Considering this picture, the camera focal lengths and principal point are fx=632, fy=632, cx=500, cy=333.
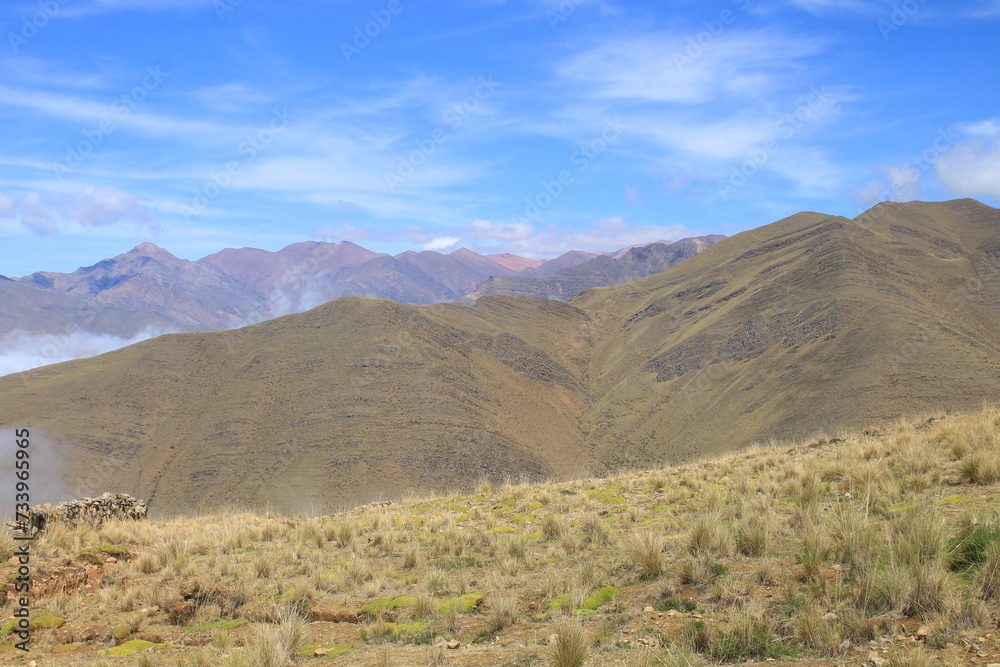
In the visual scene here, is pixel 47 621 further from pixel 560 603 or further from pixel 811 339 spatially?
pixel 811 339

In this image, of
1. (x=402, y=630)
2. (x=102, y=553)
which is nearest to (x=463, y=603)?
(x=402, y=630)

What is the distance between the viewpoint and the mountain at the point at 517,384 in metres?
58.2

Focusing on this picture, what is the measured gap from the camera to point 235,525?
43.1 ft

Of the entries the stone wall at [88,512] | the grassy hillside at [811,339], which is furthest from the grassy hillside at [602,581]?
the grassy hillside at [811,339]

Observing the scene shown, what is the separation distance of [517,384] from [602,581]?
75.8 m

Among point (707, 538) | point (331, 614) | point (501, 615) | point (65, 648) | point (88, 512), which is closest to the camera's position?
point (501, 615)

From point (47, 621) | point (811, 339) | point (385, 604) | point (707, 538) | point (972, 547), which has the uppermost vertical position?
point (811, 339)

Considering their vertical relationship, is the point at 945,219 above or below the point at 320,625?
above

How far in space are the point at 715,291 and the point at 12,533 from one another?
9745cm

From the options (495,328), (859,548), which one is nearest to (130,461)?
(495,328)

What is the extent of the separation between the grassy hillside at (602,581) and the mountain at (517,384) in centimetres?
3998

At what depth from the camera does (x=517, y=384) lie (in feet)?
273

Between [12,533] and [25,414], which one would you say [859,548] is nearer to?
[12,533]

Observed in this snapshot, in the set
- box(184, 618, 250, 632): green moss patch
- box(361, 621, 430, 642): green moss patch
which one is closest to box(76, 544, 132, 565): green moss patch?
box(184, 618, 250, 632): green moss patch
